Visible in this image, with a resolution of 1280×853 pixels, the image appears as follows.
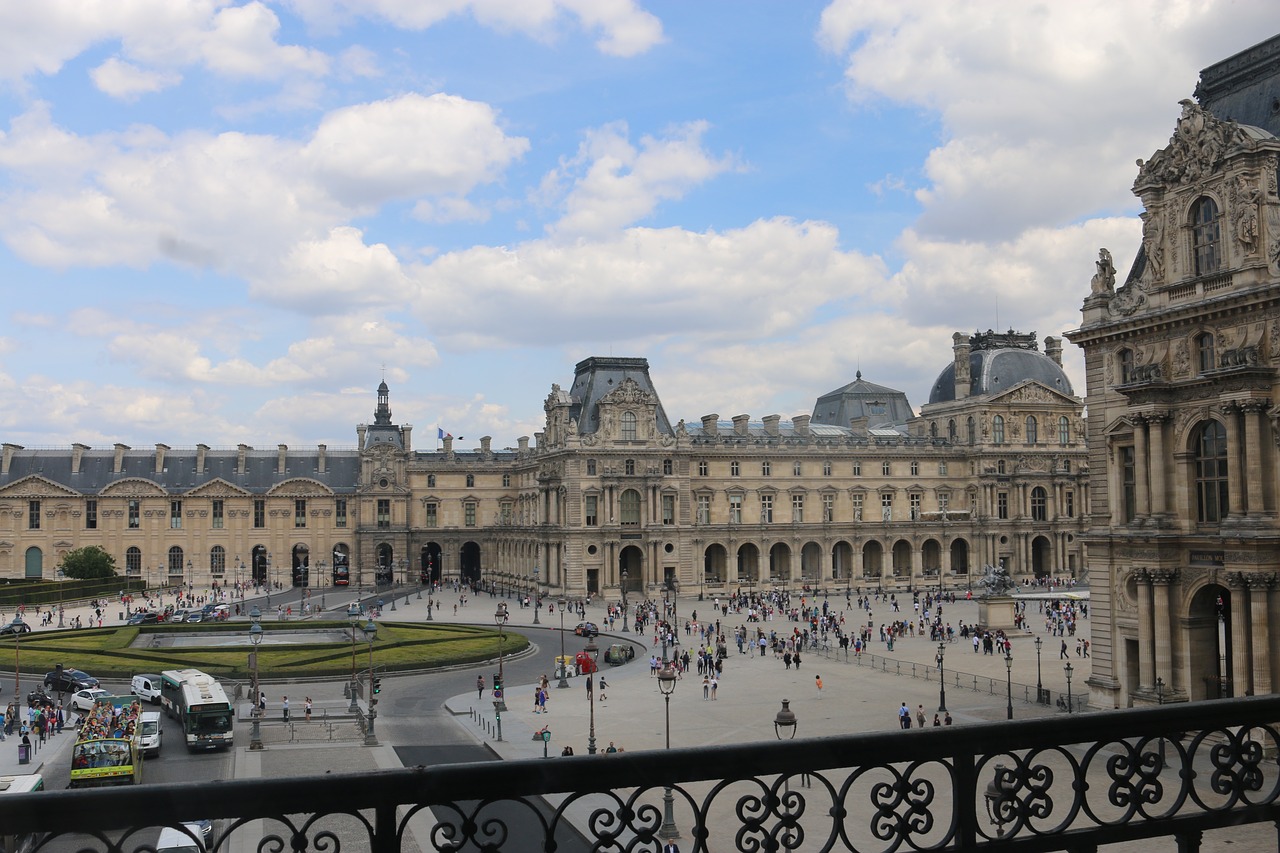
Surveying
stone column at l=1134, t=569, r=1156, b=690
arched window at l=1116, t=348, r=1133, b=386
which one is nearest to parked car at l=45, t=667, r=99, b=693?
stone column at l=1134, t=569, r=1156, b=690

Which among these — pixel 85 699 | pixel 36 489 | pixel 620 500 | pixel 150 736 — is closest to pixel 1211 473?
pixel 150 736

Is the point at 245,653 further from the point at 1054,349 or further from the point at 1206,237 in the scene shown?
the point at 1054,349

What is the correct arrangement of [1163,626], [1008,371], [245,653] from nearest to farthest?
[1163,626], [245,653], [1008,371]

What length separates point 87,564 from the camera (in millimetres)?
93688

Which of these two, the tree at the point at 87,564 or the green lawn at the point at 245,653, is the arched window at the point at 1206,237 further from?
the tree at the point at 87,564

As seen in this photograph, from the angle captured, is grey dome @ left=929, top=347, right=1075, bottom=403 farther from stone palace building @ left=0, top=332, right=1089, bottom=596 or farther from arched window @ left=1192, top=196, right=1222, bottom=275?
arched window @ left=1192, top=196, right=1222, bottom=275

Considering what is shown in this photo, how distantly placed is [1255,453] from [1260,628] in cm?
454

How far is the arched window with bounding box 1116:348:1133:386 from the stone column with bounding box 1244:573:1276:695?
735 cm

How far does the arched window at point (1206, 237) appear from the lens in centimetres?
3191

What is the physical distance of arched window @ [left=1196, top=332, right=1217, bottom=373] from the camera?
3172cm

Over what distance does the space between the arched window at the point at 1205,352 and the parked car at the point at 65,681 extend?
4316cm

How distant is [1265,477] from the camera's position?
29.9m

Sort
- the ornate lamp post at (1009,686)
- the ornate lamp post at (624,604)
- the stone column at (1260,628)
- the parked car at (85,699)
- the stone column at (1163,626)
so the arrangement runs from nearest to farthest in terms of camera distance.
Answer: the stone column at (1260,628)
the stone column at (1163,626)
the ornate lamp post at (1009,686)
the parked car at (85,699)
the ornate lamp post at (624,604)

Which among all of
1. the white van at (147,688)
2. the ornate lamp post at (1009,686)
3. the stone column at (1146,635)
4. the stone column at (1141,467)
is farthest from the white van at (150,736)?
the stone column at (1141,467)
